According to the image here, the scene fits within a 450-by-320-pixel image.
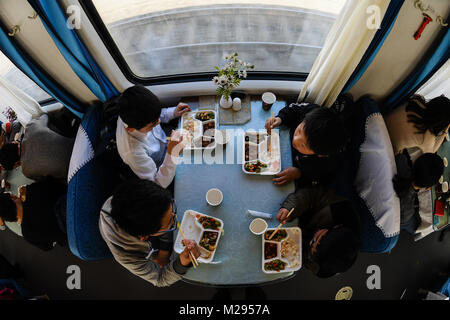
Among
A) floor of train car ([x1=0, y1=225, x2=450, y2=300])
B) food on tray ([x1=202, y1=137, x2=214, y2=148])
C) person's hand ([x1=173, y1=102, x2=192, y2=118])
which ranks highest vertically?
person's hand ([x1=173, y1=102, x2=192, y2=118])

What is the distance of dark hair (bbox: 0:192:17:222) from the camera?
219 centimetres

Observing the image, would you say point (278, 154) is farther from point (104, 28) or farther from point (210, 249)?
point (104, 28)

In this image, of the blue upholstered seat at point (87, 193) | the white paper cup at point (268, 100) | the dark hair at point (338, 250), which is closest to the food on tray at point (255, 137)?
the white paper cup at point (268, 100)

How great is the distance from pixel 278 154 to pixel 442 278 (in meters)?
2.40

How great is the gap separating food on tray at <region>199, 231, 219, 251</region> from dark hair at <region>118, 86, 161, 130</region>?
0.92 metres

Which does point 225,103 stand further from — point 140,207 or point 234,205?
point 140,207

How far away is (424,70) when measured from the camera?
2189mm

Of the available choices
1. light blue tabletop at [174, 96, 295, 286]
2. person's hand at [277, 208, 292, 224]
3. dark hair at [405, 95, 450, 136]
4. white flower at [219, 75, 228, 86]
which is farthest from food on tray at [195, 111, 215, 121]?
dark hair at [405, 95, 450, 136]

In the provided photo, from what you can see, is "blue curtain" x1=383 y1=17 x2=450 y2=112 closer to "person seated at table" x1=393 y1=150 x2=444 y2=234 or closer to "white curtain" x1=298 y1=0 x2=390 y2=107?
"person seated at table" x1=393 y1=150 x2=444 y2=234

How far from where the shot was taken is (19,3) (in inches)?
70.9

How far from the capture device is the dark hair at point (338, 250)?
6.08 ft

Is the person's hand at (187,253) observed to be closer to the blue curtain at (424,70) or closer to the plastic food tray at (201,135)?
the plastic food tray at (201,135)

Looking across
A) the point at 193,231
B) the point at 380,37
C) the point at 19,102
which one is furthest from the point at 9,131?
the point at 380,37
